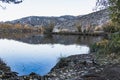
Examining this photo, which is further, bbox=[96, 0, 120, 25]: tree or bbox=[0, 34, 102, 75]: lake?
bbox=[0, 34, 102, 75]: lake

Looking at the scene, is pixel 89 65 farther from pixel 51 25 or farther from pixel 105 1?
pixel 51 25

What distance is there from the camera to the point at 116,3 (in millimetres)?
14688

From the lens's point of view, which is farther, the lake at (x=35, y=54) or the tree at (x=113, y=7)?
the lake at (x=35, y=54)

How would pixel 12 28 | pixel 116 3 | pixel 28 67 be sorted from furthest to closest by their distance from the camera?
pixel 12 28 < pixel 28 67 < pixel 116 3

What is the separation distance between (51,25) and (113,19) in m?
77.8

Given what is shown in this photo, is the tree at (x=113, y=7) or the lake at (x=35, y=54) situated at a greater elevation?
the tree at (x=113, y=7)

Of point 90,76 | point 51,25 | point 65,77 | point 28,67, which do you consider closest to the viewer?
point 90,76

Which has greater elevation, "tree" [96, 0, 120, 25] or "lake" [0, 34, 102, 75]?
"tree" [96, 0, 120, 25]

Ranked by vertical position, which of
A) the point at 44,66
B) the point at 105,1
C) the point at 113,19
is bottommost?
the point at 44,66

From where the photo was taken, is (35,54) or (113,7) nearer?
(113,7)

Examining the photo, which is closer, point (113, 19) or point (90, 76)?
point (90, 76)

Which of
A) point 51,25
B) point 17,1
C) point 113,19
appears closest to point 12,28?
point 51,25

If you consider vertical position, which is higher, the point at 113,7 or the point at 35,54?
the point at 113,7

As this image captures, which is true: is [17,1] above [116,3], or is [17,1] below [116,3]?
above
